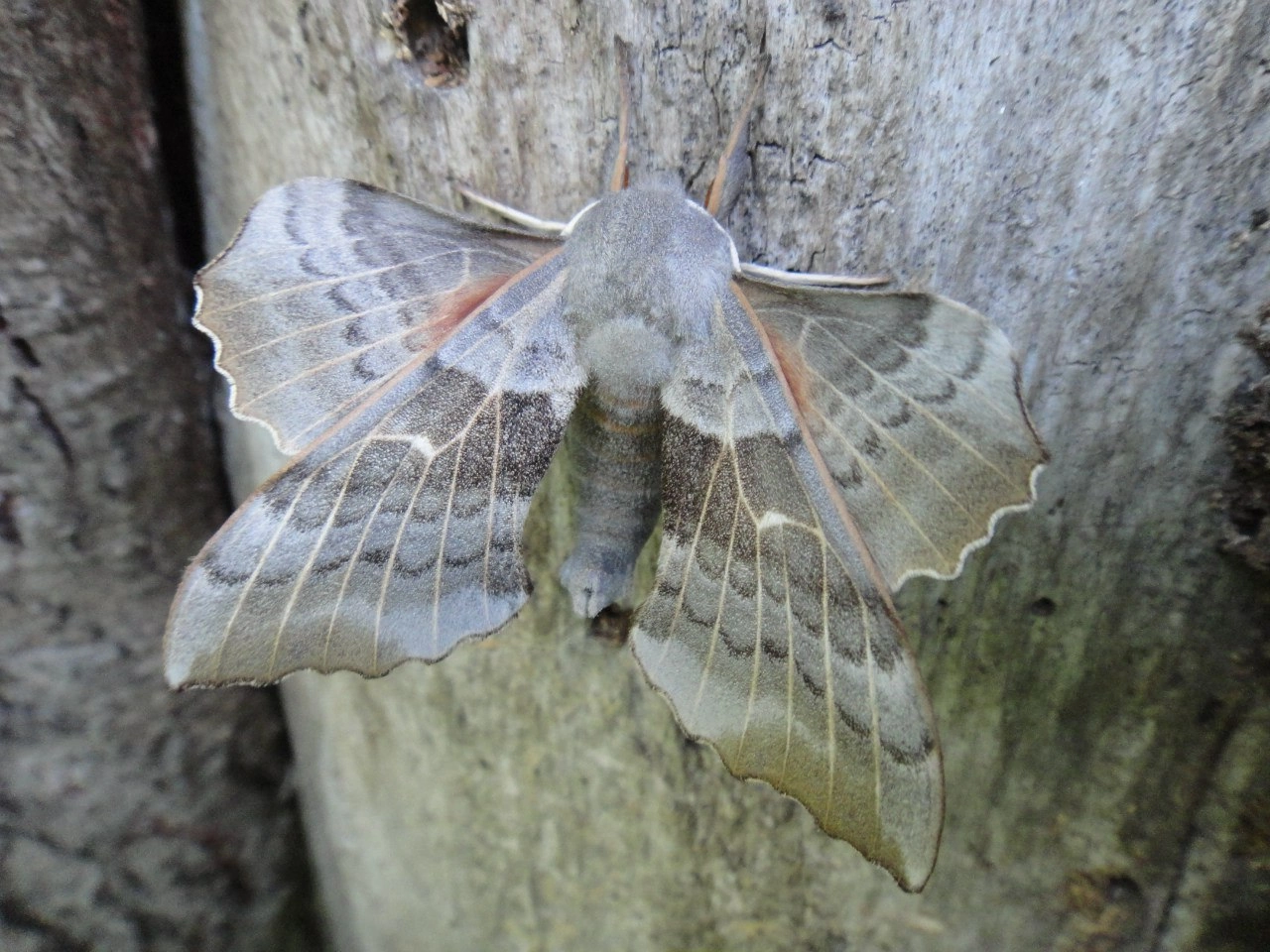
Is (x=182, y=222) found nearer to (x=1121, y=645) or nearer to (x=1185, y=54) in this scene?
(x=1185, y=54)

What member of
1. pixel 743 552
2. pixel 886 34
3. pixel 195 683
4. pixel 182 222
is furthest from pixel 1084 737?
pixel 182 222

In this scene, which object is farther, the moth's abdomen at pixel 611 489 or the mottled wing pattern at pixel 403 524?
the moth's abdomen at pixel 611 489

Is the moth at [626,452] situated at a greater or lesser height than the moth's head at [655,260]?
lesser

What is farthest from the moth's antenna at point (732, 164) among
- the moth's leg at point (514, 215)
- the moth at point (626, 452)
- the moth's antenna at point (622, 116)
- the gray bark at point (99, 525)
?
the gray bark at point (99, 525)

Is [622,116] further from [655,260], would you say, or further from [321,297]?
[321,297]

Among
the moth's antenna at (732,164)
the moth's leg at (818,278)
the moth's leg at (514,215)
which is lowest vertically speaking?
the moth's leg at (818,278)

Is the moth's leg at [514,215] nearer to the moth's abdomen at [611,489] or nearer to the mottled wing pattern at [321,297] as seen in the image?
the mottled wing pattern at [321,297]

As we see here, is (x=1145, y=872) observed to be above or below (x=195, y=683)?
below
